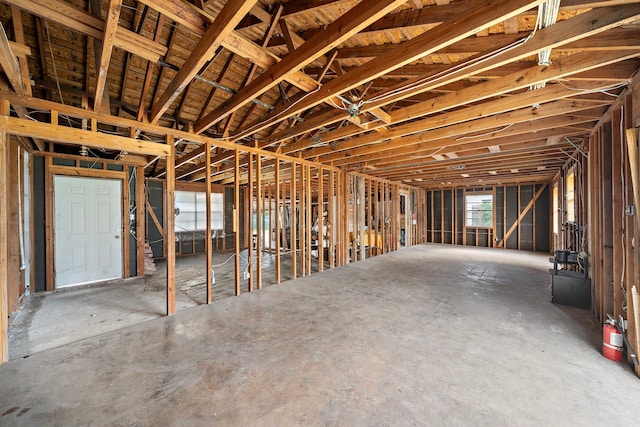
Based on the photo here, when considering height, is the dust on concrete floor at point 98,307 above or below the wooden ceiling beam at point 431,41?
below

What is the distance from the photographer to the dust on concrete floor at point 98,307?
118 inches

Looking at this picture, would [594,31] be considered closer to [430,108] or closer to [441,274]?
[430,108]

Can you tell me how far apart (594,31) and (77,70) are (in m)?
5.46

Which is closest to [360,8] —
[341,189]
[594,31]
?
[594,31]

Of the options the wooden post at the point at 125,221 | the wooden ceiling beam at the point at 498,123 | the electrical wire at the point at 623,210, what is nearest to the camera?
the electrical wire at the point at 623,210

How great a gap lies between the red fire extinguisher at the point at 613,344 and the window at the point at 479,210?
9.13 metres

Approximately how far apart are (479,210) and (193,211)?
1178 centimetres

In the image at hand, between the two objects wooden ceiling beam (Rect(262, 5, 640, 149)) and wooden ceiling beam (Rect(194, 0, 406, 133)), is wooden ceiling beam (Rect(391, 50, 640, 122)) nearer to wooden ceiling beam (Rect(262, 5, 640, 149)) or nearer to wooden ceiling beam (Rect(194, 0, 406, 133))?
wooden ceiling beam (Rect(262, 5, 640, 149))

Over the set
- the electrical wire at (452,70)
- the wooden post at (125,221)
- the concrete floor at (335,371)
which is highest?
the electrical wire at (452,70)

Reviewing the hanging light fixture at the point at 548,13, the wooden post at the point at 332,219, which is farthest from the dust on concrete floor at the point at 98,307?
the hanging light fixture at the point at 548,13

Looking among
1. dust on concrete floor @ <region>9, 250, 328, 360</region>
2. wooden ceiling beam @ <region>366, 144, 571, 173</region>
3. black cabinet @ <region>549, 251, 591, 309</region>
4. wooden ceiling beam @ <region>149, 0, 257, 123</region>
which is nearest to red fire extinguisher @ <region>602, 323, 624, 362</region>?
black cabinet @ <region>549, 251, 591, 309</region>

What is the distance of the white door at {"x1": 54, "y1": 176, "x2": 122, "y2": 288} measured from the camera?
15.9 ft

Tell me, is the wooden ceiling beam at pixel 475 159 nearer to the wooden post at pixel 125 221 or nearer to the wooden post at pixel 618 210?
the wooden post at pixel 618 210

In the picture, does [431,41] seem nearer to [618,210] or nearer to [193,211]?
[618,210]
